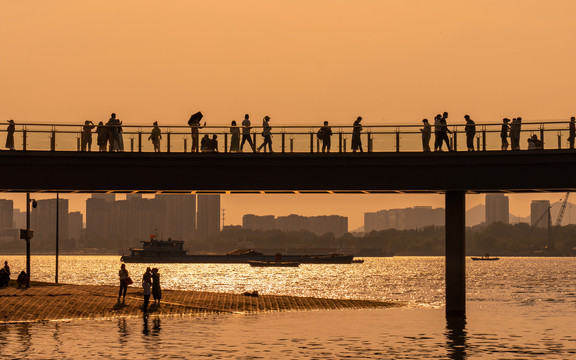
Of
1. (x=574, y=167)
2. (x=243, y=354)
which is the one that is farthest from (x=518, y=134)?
(x=243, y=354)

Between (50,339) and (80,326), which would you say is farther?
(80,326)

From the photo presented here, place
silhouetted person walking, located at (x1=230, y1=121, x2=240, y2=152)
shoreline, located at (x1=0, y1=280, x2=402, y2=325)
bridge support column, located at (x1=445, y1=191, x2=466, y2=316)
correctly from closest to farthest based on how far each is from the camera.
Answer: shoreline, located at (x1=0, y1=280, x2=402, y2=325) < silhouetted person walking, located at (x1=230, y1=121, x2=240, y2=152) < bridge support column, located at (x1=445, y1=191, x2=466, y2=316)

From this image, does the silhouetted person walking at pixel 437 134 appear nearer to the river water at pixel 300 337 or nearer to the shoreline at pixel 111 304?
the river water at pixel 300 337

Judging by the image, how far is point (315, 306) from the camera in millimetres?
65875

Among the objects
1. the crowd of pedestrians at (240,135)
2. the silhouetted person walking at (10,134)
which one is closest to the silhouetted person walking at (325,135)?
the crowd of pedestrians at (240,135)

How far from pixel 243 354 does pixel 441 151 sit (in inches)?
777

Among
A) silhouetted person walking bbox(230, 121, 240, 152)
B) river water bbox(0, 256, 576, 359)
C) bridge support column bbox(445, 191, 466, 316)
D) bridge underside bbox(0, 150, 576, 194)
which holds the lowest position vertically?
river water bbox(0, 256, 576, 359)

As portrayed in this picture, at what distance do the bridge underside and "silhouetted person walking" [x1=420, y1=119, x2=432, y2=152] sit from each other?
0.39m

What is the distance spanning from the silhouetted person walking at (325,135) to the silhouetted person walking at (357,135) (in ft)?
4.03

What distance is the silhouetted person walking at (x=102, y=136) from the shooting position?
183 feet

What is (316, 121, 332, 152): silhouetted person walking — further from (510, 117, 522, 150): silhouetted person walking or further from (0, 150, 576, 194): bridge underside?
(510, 117, 522, 150): silhouetted person walking

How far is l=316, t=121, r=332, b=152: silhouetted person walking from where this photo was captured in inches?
A: 2178

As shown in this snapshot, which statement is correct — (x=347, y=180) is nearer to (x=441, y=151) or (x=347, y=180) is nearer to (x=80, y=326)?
(x=441, y=151)

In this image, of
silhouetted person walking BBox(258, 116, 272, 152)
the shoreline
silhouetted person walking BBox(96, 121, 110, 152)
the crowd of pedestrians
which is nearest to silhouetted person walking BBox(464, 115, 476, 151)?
the crowd of pedestrians
